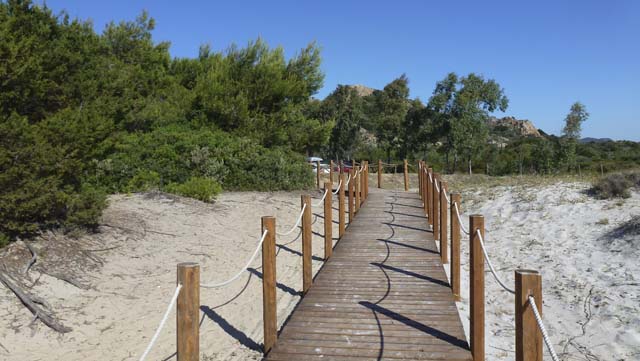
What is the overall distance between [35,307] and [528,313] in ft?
17.4

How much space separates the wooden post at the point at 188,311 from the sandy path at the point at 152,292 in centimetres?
181

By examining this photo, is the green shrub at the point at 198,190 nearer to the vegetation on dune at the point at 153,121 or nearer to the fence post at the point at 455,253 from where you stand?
the vegetation on dune at the point at 153,121

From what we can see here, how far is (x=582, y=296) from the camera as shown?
6855 millimetres

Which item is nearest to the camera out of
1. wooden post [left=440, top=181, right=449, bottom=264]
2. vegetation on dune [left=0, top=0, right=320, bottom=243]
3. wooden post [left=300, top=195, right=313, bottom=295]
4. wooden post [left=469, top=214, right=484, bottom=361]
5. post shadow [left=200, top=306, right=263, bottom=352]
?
Answer: wooden post [left=469, top=214, right=484, bottom=361]

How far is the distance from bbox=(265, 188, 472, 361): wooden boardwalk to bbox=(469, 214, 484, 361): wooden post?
4.4 inches

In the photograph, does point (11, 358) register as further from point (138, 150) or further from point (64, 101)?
point (138, 150)

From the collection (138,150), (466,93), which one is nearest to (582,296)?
(138,150)

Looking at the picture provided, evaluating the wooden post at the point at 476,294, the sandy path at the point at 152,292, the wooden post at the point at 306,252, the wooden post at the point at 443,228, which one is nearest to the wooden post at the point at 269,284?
the sandy path at the point at 152,292

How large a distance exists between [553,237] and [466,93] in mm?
21189

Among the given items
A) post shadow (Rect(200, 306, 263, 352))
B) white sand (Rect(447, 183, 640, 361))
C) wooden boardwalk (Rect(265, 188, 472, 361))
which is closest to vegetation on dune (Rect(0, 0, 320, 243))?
post shadow (Rect(200, 306, 263, 352))

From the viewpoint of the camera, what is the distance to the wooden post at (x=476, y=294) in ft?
14.0

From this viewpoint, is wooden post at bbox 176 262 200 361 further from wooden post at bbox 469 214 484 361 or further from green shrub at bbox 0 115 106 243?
green shrub at bbox 0 115 106 243

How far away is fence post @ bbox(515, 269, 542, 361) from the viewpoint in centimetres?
295

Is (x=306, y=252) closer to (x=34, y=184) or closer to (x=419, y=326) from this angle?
(x=419, y=326)
